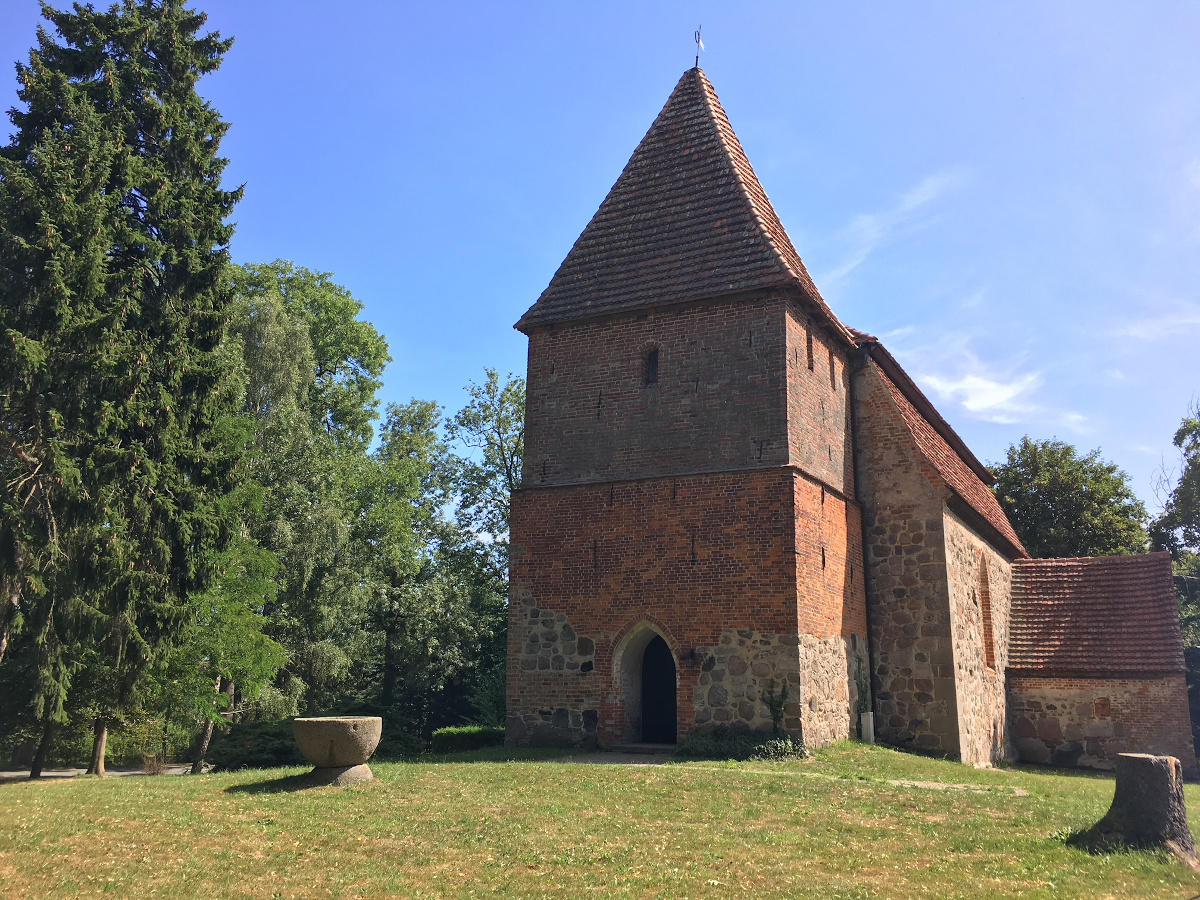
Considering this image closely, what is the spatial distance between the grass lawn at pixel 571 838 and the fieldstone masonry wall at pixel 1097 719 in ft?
21.9

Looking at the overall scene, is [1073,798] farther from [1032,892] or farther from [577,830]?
[577,830]

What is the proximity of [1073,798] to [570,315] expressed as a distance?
10981mm

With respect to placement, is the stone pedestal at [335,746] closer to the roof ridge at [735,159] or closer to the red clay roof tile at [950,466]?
the roof ridge at [735,159]

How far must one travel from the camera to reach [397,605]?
93.9ft

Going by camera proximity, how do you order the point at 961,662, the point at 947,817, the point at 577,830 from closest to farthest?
1. the point at 577,830
2. the point at 947,817
3. the point at 961,662

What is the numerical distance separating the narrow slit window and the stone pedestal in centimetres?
786

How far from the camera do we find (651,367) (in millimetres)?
16297

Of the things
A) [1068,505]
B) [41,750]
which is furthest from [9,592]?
[1068,505]

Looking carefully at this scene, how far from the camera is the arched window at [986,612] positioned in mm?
18531

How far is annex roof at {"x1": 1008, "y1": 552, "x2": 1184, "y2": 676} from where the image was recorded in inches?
730

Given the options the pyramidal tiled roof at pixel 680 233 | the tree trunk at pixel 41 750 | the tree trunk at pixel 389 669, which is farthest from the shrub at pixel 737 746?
the tree trunk at pixel 389 669

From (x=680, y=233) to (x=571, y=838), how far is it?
11.7 meters

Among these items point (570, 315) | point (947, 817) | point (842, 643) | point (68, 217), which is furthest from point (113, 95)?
point (947, 817)

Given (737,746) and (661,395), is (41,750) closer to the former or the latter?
(737,746)
